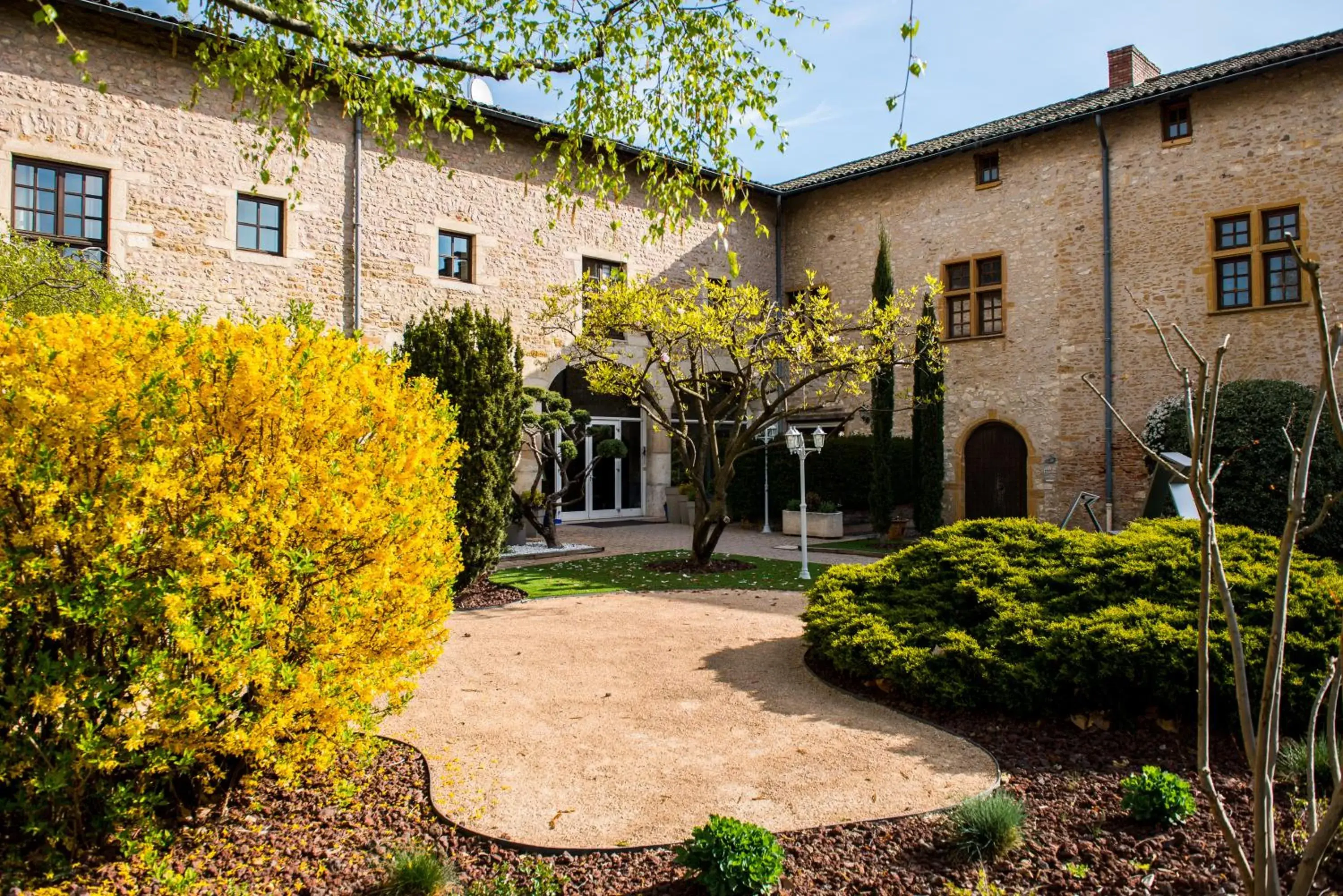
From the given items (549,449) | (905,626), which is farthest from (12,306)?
(905,626)

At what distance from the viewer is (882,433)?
14.4 m

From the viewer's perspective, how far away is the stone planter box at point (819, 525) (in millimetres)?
15281

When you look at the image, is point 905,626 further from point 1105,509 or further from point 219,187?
point 219,187

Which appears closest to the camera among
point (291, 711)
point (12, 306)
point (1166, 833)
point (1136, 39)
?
point (291, 711)

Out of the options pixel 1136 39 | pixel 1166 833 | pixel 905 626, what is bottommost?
pixel 1166 833

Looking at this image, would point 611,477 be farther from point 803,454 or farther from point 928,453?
point 803,454

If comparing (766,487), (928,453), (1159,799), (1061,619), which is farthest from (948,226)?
(1159,799)

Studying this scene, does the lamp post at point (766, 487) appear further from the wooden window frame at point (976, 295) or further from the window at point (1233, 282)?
the window at point (1233, 282)

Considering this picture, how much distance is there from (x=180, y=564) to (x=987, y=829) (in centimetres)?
277

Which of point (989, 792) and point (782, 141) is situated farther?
point (782, 141)

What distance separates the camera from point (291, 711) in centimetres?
276

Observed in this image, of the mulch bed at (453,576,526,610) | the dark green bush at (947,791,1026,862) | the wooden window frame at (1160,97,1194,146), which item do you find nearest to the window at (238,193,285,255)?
the mulch bed at (453,576,526,610)

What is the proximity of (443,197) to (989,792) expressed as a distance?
43.7 ft

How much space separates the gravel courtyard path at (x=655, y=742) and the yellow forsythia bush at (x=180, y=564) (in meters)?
0.84
